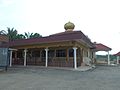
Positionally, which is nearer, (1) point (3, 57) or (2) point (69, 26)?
(1) point (3, 57)

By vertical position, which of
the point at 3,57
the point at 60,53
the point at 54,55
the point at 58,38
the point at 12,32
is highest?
the point at 12,32

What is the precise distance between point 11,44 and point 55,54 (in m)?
6.21

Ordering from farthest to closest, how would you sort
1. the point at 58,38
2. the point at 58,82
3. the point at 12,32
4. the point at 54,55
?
the point at 12,32
the point at 54,55
the point at 58,38
the point at 58,82

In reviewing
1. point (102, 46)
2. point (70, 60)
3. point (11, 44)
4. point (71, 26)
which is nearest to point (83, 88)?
point (70, 60)

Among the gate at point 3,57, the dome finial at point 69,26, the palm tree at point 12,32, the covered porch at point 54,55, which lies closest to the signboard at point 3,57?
the gate at point 3,57

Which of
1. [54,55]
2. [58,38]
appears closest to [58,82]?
[58,38]

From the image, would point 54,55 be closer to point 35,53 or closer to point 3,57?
point 35,53

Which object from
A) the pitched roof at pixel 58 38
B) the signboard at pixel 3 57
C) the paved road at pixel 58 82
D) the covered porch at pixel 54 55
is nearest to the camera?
the paved road at pixel 58 82

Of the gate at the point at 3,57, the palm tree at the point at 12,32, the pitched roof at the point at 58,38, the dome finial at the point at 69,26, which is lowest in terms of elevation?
the gate at the point at 3,57

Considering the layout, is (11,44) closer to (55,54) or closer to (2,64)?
(55,54)

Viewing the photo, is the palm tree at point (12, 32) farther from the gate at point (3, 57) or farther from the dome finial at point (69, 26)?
the gate at point (3, 57)

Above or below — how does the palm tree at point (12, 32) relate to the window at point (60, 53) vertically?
above

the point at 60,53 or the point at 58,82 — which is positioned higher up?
the point at 60,53

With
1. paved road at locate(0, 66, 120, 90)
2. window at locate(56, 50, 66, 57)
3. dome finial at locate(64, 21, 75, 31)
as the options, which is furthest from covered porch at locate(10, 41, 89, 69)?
paved road at locate(0, 66, 120, 90)
